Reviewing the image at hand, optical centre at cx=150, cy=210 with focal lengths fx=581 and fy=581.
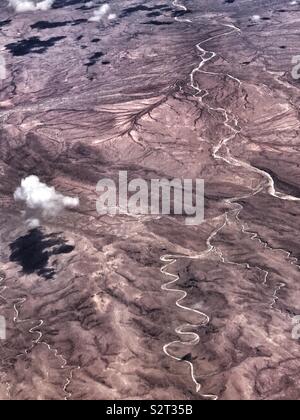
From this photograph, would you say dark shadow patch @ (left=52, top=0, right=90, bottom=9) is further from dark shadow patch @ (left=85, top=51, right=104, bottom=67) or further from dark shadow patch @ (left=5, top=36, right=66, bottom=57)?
dark shadow patch @ (left=85, top=51, right=104, bottom=67)

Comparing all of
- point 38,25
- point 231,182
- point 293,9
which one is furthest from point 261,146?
point 38,25

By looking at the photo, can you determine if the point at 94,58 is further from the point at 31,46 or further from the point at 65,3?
the point at 65,3

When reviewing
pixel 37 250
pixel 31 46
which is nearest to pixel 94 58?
pixel 31 46

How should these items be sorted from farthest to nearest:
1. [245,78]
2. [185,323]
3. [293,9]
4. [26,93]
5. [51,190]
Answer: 1. [293,9]
2. [26,93]
3. [245,78]
4. [51,190]
5. [185,323]

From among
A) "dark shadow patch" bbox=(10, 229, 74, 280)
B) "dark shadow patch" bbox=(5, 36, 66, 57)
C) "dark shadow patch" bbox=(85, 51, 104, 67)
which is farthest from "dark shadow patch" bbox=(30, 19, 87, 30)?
"dark shadow patch" bbox=(10, 229, 74, 280)

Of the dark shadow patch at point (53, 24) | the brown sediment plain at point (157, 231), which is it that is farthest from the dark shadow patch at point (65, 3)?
the brown sediment plain at point (157, 231)

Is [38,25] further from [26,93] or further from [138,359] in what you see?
[138,359]
